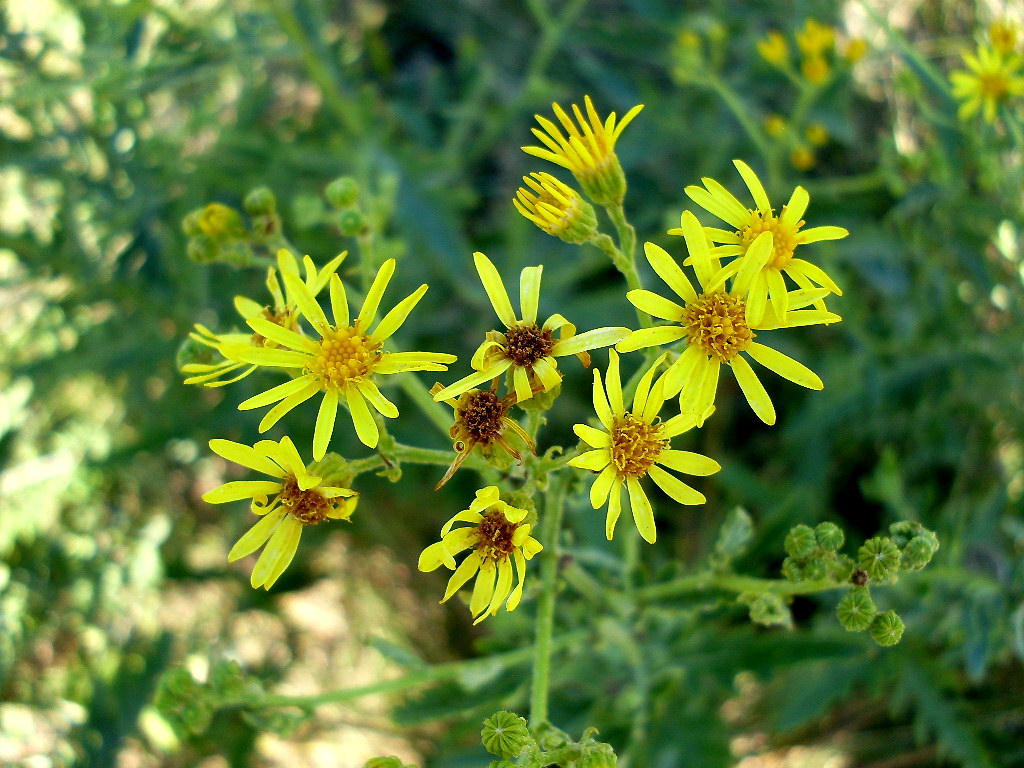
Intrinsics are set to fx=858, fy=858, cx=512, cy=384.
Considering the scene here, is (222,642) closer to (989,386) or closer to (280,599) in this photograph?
(280,599)

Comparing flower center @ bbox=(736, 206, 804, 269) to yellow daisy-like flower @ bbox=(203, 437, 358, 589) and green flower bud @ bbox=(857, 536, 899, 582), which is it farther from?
yellow daisy-like flower @ bbox=(203, 437, 358, 589)

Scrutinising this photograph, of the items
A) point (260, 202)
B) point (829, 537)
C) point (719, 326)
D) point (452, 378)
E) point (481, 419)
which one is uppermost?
point (452, 378)

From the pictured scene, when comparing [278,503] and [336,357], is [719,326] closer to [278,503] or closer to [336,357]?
[336,357]

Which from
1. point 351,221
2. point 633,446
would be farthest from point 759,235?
point 351,221

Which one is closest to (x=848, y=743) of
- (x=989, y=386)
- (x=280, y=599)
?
(x=989, y=386)

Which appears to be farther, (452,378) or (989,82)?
(452,378)

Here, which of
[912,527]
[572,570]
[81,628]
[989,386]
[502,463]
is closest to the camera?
[502,463]
